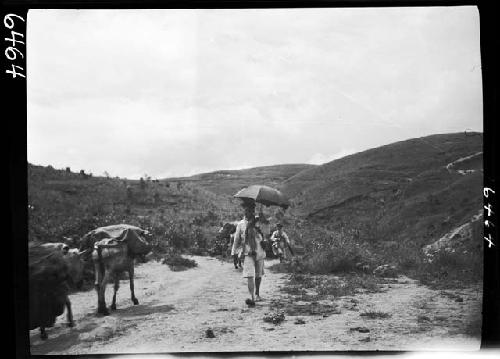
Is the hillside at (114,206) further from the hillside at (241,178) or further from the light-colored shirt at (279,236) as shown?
the light-colored shirt at (279,236)

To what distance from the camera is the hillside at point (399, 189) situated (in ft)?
23.7

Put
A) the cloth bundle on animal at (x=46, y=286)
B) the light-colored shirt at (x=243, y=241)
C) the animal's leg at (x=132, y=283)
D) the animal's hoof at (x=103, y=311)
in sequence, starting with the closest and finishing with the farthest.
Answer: the cloth bundle on animal at (x=46, y=286)
the animal's hoof at (x=103, y=311)
the animal's leg at (x=132, y=283)
the light-colored shirt at (x=243, y=241)

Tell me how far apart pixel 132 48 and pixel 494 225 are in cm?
563

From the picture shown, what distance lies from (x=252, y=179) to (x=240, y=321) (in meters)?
2.01

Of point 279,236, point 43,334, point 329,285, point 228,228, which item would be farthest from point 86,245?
point 329,285

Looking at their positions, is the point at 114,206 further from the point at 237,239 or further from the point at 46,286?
the point at 237,239

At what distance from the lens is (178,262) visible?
291 inches

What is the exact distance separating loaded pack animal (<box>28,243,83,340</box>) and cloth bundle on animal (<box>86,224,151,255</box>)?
418 mm

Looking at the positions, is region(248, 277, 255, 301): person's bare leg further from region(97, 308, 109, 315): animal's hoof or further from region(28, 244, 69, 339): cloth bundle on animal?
region(28, 244, 69, 339): cloth bundle on animal

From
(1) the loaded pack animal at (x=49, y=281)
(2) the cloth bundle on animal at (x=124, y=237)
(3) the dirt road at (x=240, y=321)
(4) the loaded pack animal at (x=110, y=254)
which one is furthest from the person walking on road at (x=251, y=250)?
(1) the loaded pack animal at (x=49, y=281)

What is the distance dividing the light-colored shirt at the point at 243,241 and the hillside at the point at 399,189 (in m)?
0.72

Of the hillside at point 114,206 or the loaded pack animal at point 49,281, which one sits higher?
the hillside at point 114,206

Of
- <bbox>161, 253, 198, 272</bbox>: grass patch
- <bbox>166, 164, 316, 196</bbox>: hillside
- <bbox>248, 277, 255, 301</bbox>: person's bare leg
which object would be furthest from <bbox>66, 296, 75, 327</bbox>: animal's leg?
<bbox>248, 277, 255, 301</bbox>: person's bare leg

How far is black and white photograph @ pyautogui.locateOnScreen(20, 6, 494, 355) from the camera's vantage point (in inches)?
271
